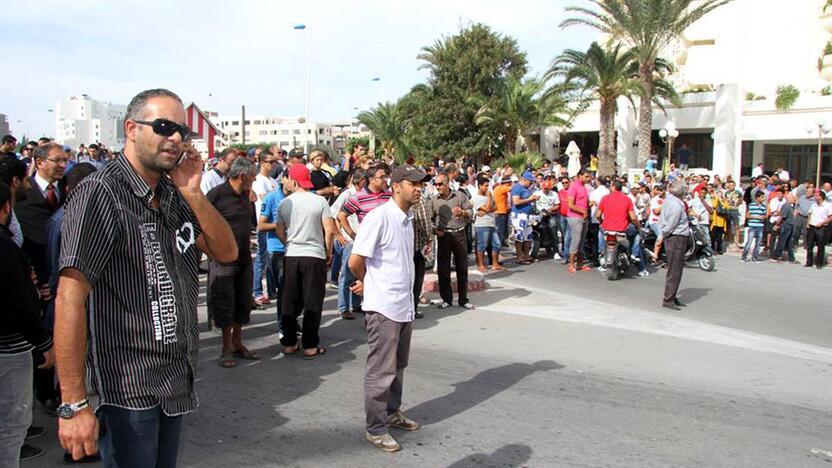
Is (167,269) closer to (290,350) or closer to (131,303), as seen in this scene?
(131,303)

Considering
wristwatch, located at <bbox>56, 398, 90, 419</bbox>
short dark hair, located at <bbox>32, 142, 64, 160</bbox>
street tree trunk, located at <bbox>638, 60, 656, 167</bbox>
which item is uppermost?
street tree trunk, located at <bbox>638, 60, 656, 167</bbox>

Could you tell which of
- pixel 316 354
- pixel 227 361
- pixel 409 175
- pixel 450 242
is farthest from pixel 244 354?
pixel 450 242

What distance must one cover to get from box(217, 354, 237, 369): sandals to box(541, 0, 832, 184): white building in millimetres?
24992

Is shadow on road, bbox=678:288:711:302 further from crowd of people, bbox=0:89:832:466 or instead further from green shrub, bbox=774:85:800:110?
green shrub, bbox=774:85:800:110

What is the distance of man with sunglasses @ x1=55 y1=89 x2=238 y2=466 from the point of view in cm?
235

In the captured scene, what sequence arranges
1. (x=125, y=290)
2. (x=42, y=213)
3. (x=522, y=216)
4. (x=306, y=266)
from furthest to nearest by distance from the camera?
(x=522, y=216) → (x=306, y=266) → (x=42, y=213) → (x=125, y=290)

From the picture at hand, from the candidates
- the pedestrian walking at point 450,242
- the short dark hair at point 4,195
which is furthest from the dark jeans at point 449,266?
the short dark hair at point 4,195

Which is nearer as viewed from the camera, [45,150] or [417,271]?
[45,150]

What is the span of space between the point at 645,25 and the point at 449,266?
20610mm

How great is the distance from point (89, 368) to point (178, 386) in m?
0.32

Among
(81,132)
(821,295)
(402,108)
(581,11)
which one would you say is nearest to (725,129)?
(581,11)

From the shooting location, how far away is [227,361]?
6.74 m

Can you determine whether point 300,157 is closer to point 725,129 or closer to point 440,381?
point 440,381

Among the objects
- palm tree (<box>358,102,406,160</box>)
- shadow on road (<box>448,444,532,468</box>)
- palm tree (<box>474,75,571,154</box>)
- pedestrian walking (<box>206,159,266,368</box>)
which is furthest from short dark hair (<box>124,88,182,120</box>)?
palm tree (<box>358,102,406,160</box>)
